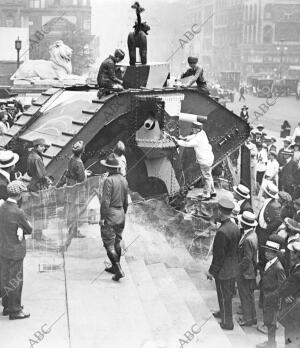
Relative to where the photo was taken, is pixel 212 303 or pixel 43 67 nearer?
pixel 212 303

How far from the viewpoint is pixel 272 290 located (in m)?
7.84

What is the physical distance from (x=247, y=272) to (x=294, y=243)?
1.18 m

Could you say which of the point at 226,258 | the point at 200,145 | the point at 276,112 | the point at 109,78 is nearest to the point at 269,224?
the point at 226,258

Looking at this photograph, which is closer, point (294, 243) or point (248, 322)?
point (294, 243)

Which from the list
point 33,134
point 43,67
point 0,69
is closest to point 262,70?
point 0,69

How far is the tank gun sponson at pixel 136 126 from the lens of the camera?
40.8 feet

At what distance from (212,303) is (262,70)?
228ft

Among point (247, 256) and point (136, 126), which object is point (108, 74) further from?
point (247, 256)

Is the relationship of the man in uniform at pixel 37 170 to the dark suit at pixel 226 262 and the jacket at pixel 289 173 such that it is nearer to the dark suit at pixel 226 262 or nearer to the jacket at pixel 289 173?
the dark suit at pixel 226 262

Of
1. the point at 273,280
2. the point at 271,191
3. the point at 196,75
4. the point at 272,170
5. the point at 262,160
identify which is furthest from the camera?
the point at 262,160

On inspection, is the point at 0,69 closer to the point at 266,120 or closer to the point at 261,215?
the point at 266,120

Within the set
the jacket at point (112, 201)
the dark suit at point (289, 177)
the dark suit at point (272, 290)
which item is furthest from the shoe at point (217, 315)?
the dark suit at point (289, 177)

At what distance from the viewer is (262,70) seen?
75875 millimetres

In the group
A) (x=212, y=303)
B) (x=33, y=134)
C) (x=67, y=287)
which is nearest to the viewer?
(x=67, y=287)
